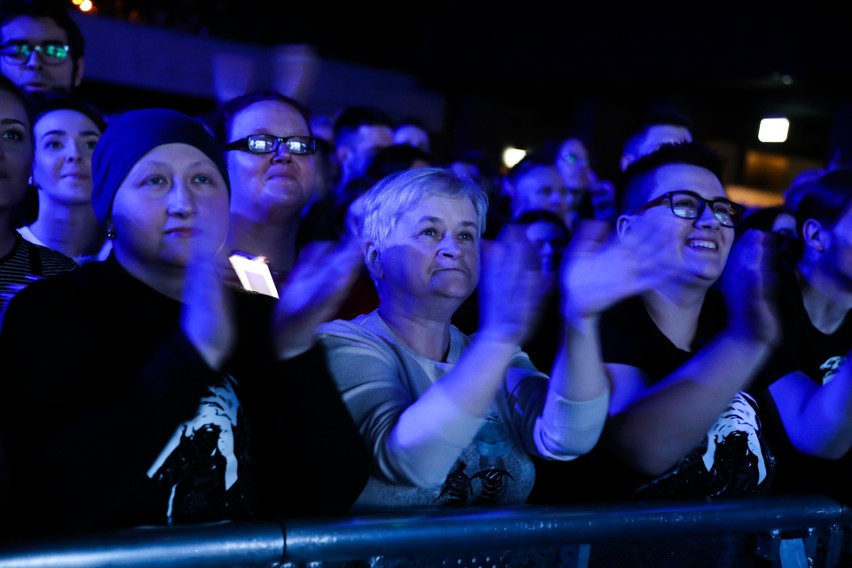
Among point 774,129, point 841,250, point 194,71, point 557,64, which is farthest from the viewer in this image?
point 194,71

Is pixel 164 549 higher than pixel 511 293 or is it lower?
lower

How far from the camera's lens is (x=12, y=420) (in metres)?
1.23

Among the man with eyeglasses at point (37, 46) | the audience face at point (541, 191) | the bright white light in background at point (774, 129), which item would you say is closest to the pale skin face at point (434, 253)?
the man with eyeglasses at point (37, 46)

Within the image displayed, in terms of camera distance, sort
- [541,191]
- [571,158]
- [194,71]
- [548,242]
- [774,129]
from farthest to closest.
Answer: [194,71] < [774,129] < [571,158] < [541,191] < [548,242]

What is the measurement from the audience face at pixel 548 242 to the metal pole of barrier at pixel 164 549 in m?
2.02

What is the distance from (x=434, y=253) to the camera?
5.25 ft

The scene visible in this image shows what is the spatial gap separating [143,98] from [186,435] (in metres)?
10.7

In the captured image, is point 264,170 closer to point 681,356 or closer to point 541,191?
point 681,356

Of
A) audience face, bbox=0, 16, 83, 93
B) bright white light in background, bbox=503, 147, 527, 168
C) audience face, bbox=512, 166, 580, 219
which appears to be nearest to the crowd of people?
audience face, bbox=0, 16, 83, 93

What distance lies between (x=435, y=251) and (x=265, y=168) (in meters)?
0.90

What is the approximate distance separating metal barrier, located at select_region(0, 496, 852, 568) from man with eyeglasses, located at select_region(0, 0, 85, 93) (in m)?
2.20

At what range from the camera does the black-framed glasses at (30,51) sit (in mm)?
2938

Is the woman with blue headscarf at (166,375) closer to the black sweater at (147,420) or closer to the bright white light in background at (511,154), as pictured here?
the black sweater at (147,420)

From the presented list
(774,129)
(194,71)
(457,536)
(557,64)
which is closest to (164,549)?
(457,536)
